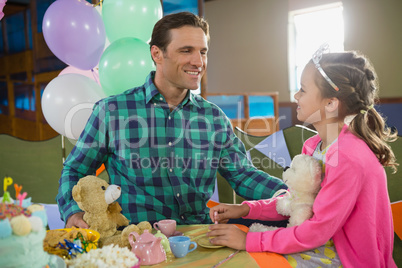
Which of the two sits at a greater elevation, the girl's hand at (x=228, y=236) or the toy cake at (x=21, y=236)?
the toy cake at (x=21, y=236)

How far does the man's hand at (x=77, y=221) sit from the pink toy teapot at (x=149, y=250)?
252 mm

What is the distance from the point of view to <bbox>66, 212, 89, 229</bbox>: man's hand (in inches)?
42.6

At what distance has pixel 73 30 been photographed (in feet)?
5.87

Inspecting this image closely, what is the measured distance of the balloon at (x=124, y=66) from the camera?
174 centimetres

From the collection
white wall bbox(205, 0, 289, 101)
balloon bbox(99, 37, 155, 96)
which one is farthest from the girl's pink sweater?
white wall bbox(205, 0, 289, 101)

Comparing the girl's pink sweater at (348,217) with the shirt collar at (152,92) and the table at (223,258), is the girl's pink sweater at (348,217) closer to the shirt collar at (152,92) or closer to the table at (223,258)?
the table at (223,258)

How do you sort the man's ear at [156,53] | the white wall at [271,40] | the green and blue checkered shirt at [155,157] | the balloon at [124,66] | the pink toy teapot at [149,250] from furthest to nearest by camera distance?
the white wall at [271,40]
the balloon at [124,66]
the man's ear at [156,53]
the green and blue checkered shirt at [155,157]
the pink toy teapot at [149,250]

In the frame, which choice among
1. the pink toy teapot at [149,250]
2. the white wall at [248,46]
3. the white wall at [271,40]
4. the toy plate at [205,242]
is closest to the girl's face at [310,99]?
the toy plate at [205,242]

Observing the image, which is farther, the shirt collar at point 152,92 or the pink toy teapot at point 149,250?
the shirt collar at point 152,92

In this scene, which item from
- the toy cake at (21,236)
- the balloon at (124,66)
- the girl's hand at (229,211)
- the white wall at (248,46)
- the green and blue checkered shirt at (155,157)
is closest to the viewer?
the toy cake at (21,236)

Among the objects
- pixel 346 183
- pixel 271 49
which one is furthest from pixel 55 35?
pixel 271 49

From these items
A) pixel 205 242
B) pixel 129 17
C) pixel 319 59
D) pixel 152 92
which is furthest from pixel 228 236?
pixel 129 17

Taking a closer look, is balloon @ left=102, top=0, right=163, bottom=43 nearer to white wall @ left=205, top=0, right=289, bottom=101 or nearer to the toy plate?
the toy plate

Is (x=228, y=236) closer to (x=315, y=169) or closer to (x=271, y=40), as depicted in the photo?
(x=315, y=169)
